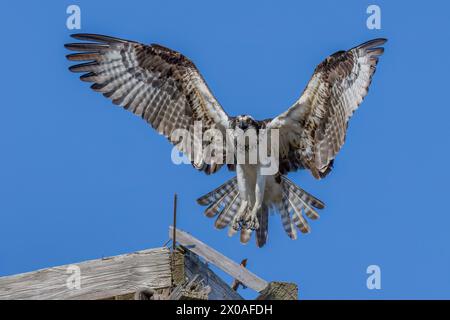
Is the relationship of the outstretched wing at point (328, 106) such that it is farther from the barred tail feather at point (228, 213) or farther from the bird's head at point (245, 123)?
the barred tail feather at point (228, 213)

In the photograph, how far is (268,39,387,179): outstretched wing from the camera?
39.4 feet

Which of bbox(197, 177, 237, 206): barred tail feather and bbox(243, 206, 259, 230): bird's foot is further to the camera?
bbox(197, 177, 237, 206): barred tail feather

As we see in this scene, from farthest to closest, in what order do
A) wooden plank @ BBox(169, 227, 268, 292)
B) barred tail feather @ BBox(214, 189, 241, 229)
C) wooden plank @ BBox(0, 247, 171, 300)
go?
1. barred tail feather @ BBox(214, 189, 241, 229)
2. wooden plank @ BBox(169, 227, 268, 292)
3. wooden plank @ BBox(0, 247, 171, 300)

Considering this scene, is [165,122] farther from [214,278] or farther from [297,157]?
[214,278]

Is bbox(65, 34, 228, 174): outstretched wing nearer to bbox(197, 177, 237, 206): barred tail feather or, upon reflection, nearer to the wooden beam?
bbox(197, 177, 237, 206): barred tail feather

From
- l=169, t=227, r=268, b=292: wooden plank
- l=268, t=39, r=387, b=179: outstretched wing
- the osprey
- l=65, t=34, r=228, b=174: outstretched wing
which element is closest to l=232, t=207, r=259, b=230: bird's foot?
the osprey

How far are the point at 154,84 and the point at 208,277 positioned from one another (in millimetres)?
5104

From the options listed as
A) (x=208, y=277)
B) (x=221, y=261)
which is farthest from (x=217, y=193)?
(x=208, y=277)

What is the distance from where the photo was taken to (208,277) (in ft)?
26.5

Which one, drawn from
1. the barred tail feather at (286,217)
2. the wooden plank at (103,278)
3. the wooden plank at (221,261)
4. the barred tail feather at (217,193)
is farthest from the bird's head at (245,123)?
the wooden plank at (103,278)

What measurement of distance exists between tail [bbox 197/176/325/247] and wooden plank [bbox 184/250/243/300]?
156 inches

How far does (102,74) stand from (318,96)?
268cm

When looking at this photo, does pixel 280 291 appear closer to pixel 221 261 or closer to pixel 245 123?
pixel 221 261
